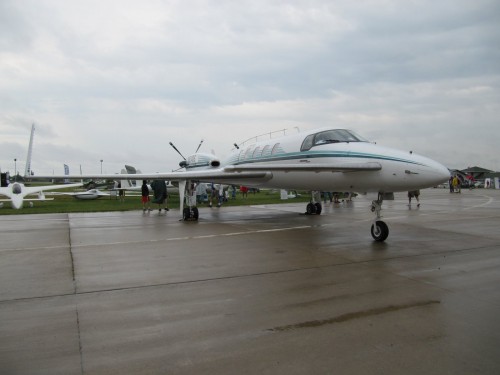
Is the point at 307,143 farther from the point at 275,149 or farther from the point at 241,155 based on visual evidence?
the point at 241,155

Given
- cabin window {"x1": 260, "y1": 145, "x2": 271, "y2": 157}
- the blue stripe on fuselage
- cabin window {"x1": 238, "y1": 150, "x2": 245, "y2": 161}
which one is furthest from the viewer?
cabin window {"x1": 238, "y1": 150, "x2": 245, "y2": 161}

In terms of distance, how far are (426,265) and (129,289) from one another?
4863mm

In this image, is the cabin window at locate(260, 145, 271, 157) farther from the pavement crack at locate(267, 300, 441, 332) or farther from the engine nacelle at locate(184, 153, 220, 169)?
the pavement crack at locate(267, 300, 441, 332)

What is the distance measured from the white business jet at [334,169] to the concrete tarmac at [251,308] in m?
1.43

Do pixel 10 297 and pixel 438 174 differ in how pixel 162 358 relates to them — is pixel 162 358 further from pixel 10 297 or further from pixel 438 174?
pixel 438 174

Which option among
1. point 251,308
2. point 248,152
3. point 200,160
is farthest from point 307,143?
point 200,160

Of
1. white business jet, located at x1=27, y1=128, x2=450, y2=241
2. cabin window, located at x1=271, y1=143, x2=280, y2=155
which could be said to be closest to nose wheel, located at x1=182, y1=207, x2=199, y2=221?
white business jet, located at x1=27, y1=128, x2=450, y2=241

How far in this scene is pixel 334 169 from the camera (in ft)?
29.6

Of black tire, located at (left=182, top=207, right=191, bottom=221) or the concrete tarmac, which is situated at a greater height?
black tire, located at (left=182, top=207, right=191, bottom=221)

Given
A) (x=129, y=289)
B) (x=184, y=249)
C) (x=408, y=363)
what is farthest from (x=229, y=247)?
(x=408, y=363)

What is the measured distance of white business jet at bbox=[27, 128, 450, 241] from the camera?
8.05m

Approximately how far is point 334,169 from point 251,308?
17.9 ft

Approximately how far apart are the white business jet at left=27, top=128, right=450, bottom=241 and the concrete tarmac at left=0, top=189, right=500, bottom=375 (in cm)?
143

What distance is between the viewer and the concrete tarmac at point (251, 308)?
306 cm
